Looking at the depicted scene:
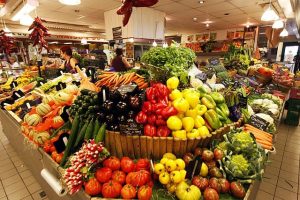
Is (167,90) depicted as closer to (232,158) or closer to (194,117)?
(194,117)

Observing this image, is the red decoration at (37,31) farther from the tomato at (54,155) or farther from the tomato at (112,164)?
the tomato at (112,164)

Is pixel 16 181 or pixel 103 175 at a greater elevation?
pixel 103 175

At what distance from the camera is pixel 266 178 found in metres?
3.19

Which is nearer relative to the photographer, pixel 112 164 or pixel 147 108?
pixel 112 164

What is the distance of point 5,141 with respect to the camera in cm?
470

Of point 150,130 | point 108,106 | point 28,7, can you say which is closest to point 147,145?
point 150,130

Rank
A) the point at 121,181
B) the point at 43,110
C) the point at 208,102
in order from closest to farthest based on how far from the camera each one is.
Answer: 1. the point at 121,181
2. the point at 208,102
3. the point at 43,110

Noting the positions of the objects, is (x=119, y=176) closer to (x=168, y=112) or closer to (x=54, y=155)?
(x=168, y=112)

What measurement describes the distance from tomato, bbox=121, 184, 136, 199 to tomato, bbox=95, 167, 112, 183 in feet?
0.52

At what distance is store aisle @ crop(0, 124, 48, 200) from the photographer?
2.85 meters

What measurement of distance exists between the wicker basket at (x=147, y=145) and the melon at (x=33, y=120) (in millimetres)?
1256

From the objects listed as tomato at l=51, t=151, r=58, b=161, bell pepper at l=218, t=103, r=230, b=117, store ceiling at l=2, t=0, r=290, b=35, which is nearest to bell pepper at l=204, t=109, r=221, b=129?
bell pepper at l=218, t=103, r=230, b=117

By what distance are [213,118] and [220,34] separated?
1338 centimetres

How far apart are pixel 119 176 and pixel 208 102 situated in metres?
1.11
